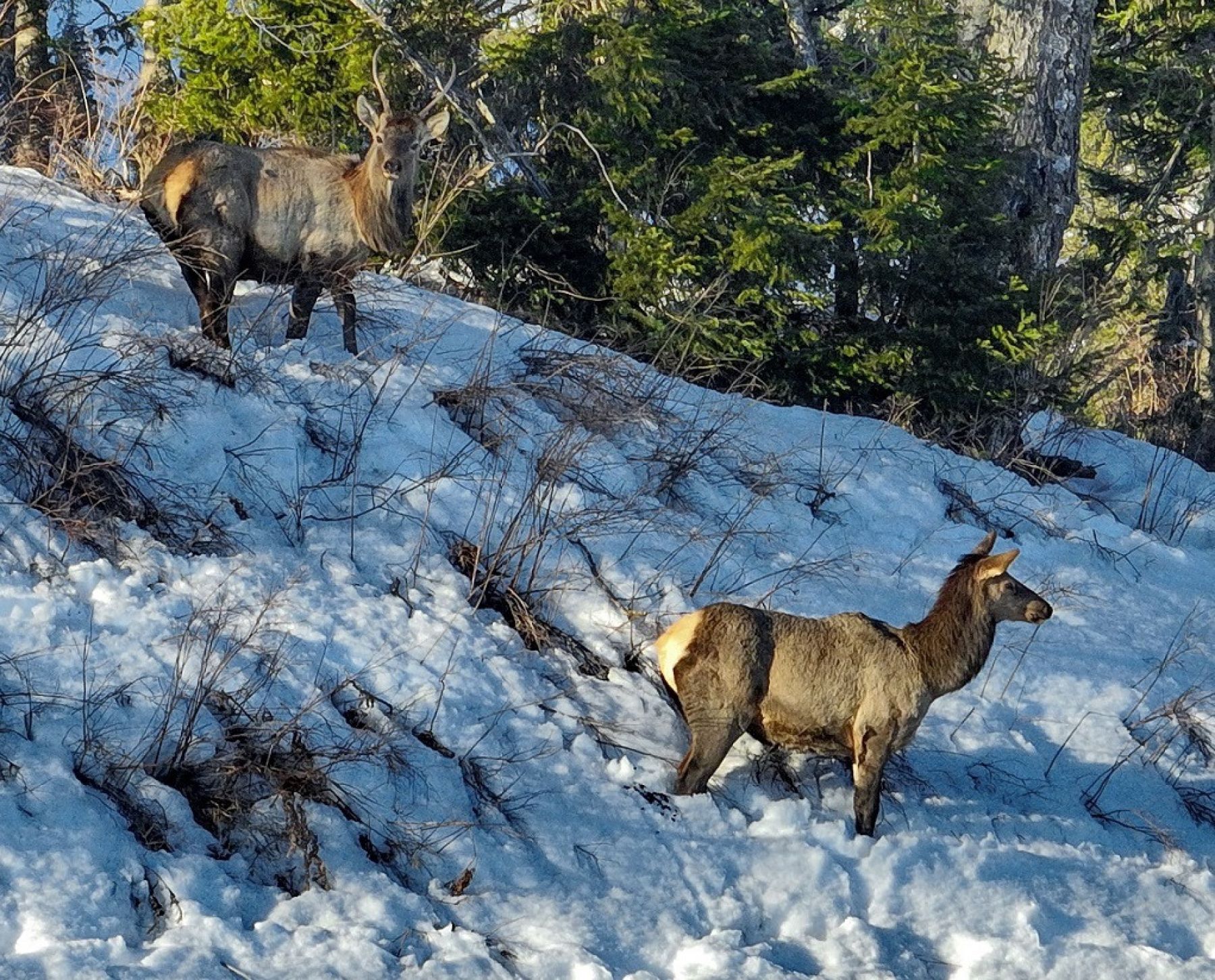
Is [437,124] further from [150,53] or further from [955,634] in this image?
[150,53]

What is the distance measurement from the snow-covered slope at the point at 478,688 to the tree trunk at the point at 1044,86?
13.0ft

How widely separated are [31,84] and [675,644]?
8310 mm

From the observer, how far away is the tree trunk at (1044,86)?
12.8 m

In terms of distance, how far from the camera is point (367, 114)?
9695mm

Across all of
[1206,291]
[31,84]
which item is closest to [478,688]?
[31,84]

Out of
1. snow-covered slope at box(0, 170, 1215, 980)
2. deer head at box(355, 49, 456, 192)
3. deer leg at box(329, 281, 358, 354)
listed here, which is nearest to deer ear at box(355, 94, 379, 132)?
deer head at box(355, 49, 456, 192)

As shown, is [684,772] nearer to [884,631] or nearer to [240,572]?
[884,631]

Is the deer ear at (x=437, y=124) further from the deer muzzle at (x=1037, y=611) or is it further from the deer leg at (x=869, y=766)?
the deer leg at (x=869, y=766)

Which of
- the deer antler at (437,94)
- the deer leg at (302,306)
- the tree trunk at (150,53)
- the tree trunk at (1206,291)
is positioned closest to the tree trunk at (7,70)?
the tree trunk at (150,53)

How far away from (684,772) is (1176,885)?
2115 millimetres

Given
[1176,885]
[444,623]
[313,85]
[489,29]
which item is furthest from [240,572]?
[489,29]

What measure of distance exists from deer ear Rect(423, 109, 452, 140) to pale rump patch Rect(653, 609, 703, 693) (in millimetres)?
4249

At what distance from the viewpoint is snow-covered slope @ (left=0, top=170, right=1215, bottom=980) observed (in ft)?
17.4

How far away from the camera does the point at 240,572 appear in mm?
6707
